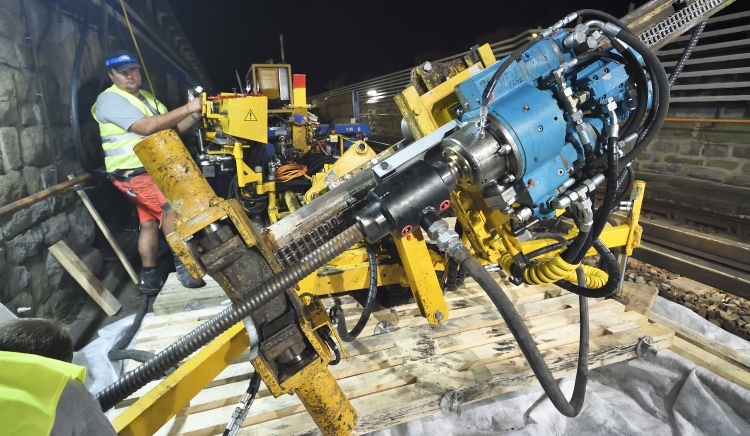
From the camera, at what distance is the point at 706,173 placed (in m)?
5.70

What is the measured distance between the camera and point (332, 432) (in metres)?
1.39

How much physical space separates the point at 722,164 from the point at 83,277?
8.35 m

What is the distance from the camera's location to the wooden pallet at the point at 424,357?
1828mm

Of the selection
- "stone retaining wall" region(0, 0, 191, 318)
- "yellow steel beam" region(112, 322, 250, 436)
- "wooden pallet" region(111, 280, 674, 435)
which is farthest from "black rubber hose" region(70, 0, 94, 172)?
"yellow steel beam" region(112, 322, 250, 436)

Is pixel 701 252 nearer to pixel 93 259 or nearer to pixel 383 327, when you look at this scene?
pixel 383 327

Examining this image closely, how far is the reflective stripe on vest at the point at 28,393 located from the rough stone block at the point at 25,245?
2589 mm

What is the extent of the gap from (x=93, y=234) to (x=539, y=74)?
14.3 feet

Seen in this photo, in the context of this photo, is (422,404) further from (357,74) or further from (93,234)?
(357,74)

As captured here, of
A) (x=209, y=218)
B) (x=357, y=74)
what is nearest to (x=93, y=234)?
(x=209, y=218)

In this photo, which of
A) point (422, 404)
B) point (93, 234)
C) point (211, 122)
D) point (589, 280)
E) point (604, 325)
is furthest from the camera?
point (211, 122)

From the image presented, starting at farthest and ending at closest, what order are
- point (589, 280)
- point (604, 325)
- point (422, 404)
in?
point (604, 325)
point (589, 280)
point (422, 404)

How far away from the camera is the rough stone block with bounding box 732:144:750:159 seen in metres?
5.14

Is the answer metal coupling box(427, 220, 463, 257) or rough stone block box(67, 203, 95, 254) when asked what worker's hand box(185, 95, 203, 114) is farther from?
metal coupling box(427, 220, 463, 257)

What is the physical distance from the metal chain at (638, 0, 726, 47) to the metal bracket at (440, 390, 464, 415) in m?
1.99
